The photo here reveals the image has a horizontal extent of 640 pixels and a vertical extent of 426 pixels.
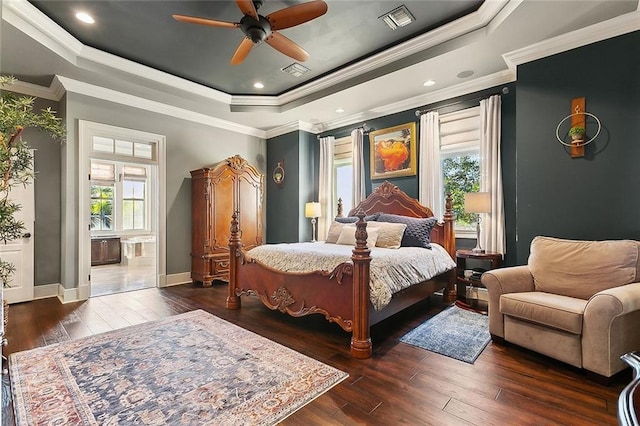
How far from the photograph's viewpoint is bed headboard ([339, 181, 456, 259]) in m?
4.16

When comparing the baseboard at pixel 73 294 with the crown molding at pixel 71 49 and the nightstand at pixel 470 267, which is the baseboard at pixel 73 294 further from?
the nightstand at pixel 470 267

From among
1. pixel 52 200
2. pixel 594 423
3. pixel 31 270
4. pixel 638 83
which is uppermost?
pixel 638 83

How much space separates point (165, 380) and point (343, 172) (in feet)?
14.8

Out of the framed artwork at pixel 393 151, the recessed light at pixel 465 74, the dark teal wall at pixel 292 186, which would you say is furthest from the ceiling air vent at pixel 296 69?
the recessed light at pixel 465 74

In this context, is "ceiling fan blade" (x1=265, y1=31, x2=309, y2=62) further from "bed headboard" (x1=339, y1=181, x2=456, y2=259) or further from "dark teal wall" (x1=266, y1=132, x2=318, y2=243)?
"dark teal wall" (x1=266, y1=132, x2=318, y2=243)

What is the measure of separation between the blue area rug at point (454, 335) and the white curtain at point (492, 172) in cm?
100

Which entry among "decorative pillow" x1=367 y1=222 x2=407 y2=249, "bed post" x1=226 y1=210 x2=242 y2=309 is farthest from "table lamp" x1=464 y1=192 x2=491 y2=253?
"bed post" x1=226 y1=210 x2=242 y2=309

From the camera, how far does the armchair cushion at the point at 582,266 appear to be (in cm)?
244

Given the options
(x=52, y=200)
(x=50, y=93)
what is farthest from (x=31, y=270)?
(x=50, y=93)

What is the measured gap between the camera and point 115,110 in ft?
14.7

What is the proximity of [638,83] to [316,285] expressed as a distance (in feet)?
11.3

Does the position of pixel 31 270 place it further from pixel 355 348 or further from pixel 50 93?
pixel 355 348

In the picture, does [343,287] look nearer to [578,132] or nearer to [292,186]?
[578,132]

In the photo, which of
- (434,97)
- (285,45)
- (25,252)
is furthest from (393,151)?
(25,252)
